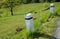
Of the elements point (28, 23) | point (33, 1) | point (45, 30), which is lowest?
point (33, 1)

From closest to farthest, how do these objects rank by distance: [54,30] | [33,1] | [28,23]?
[28,23] → [54,30] → [33,1]

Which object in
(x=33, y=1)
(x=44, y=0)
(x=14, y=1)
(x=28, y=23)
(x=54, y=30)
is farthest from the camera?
(x=33, y=1)

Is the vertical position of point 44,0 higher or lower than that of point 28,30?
lower

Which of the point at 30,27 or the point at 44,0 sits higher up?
the point at 30,27

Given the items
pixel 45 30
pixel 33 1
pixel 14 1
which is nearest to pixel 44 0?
pixel 33 1

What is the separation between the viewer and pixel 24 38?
6.61m

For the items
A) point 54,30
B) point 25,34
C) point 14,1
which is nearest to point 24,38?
point 25,34

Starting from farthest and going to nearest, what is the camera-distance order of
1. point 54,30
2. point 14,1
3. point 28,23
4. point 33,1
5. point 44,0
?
1. point 33,1
2. point 44,0
3. point 14,1
4. point 54,30
5. point 28,23

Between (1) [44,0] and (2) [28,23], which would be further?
(1) [44,0]

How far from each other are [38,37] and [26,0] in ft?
136

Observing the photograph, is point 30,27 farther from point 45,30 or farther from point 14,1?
point 14,1

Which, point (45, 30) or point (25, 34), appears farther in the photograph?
point (45, 30)

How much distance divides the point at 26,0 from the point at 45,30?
133 feet

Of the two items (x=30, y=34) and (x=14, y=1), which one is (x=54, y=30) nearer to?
(x=30, y=34)
